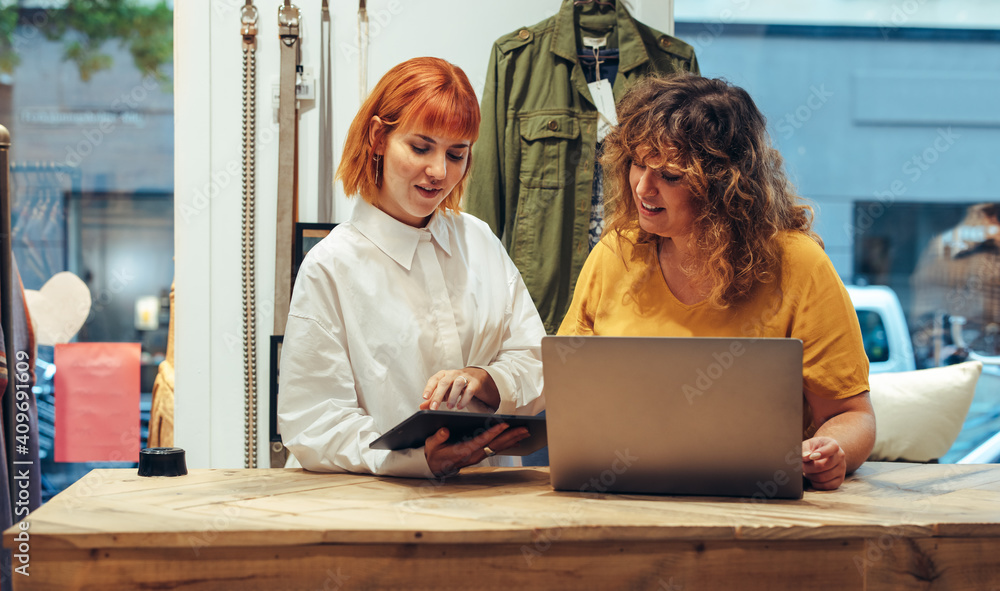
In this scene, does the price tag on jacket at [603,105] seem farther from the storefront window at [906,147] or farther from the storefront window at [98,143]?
the storefront window at [98,143]

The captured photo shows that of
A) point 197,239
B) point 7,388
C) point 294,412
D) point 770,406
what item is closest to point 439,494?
point 294,412

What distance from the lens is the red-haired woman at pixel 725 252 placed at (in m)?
1.53

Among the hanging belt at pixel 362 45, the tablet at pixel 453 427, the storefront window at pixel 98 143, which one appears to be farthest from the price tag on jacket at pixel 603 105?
the storefront window at pixel 98 143

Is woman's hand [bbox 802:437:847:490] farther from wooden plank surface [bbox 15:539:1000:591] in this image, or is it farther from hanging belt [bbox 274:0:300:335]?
hanging belt [bbox 274:0:300:335]

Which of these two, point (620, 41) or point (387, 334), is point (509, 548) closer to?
point (387, 334)

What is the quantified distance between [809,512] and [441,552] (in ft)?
1.84

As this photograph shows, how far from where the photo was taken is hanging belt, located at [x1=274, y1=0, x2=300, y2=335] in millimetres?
2471

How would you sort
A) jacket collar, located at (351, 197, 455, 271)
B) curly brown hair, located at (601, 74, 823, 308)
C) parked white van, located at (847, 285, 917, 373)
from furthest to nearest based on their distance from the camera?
parked white van, located at (847, 285, 917, 373)
jacket collar, located at (351, 197, 455, 271)
curly brown hair, located at (601, 74, 823, 308)

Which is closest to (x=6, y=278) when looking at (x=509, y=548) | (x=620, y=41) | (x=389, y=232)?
(x=389, y=232)

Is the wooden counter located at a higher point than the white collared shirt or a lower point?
lower

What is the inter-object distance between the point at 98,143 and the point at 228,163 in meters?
1.22

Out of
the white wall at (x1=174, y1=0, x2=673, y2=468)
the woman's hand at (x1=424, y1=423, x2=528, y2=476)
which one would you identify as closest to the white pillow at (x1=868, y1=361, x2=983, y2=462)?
the woman's hand at (x1=424, y1=423, x2=528, y2=476)

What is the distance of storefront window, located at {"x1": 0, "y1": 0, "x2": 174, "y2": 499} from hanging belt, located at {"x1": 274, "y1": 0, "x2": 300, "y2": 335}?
1.04 m

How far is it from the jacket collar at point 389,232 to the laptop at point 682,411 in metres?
0.59
